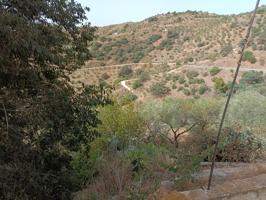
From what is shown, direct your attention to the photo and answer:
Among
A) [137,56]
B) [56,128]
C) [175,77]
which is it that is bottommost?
[137,56]

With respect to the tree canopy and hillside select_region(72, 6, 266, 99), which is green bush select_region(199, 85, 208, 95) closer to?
hillside select_region(72, 6, 266, 99)

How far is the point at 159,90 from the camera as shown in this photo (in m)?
42.4

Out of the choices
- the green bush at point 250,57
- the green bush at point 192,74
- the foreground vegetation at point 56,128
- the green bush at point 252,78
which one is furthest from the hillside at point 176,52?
the foreground vegetation at point 56,128

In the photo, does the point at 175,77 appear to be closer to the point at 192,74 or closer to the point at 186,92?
the point at 192,74

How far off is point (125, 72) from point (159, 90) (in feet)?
50.2

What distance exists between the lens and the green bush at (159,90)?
138 ft

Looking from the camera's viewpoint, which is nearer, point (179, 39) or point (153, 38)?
point (179, 39)

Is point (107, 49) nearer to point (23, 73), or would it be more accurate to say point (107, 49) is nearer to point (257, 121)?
point (257, 121)

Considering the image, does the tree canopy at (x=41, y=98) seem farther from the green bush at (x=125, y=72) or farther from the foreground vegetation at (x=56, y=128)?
the green bush at (x=125, y=72)

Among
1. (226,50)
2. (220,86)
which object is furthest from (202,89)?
(226,50)

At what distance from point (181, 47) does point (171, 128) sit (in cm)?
4399

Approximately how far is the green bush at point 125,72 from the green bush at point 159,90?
1321 centimetres

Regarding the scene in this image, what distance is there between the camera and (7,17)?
19.1 ft

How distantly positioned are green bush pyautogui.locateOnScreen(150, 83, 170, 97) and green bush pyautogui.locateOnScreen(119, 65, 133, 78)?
13.2 m
